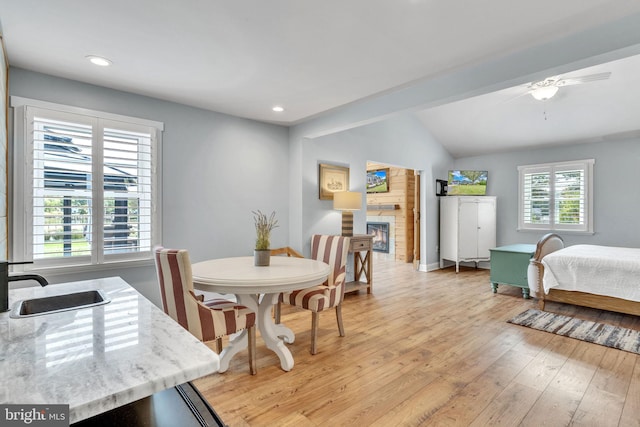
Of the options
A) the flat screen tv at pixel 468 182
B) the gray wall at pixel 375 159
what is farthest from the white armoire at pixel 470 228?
the gray wall at pixel 375 159

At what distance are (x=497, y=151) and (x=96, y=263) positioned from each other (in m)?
6.96

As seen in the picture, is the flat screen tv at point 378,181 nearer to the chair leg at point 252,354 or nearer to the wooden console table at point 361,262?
the wooden console table at point 361,262

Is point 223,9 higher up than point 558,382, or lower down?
higher up

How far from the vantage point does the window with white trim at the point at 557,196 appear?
5.49 metres

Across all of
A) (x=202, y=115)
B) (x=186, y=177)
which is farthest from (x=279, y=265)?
(x=202, y=115)

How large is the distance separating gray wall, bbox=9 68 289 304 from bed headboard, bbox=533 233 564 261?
328cm

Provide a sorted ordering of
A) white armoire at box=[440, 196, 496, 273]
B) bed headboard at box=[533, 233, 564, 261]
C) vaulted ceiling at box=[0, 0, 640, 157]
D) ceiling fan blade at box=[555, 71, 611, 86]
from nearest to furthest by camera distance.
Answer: vaulted ceiling at box=[0, 0, 640, 157]
ceiling fan blade at box=[555, 71, 611, 86]
bed headboard at box=[533, 233, 564, 261]
white armoire at box=[440, 196, 496, 273]

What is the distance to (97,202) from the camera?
2.98 meters

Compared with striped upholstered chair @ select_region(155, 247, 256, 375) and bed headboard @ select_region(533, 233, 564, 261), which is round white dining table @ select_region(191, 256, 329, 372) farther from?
bed headboard @ select_region(533, 233, 564, 261)

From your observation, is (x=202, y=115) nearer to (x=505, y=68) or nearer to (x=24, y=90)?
(x=24, y=90)

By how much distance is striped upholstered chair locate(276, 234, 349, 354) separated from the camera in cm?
267

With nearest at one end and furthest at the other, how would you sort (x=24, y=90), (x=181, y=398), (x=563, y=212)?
(x=181, y=398)
(x=24, y=90)
(x=563, y=212)

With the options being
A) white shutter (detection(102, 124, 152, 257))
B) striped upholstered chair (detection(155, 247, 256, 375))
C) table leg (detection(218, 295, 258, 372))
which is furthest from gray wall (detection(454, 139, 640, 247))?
white shutter (detection(102, 124, 152, 257))

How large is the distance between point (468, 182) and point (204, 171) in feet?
17.2
